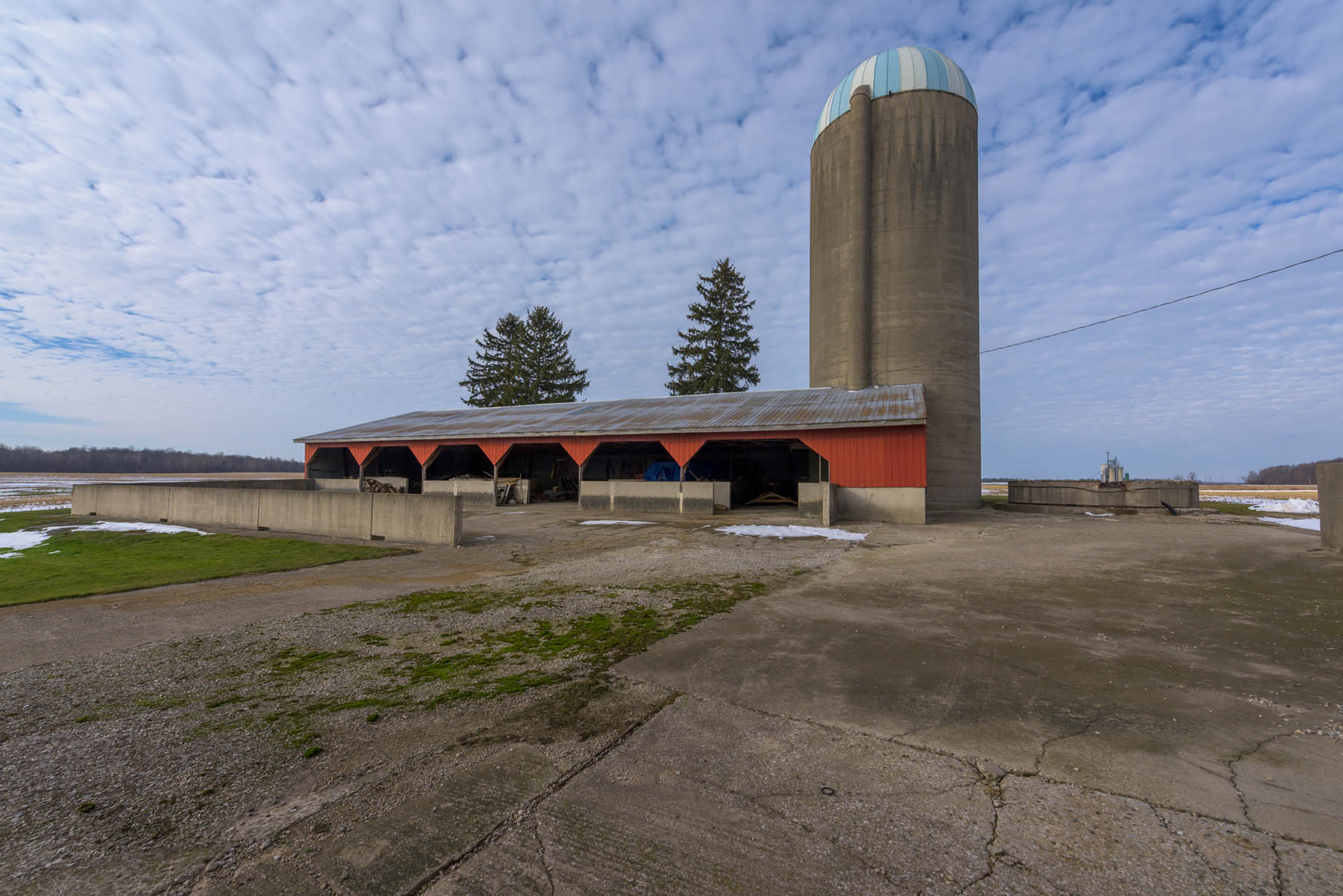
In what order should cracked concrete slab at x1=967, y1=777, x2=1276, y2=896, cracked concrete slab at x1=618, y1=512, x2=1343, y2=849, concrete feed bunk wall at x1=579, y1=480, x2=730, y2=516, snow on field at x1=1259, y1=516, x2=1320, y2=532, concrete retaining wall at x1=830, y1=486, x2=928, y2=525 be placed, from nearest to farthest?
cracked concrete slab at x1=967, y1=777, x2=1276, y2=896 < cracked concrete slab at x1=618, y1=512, x2=1343, y2=849 < snow on field at x1=1259, y1=516, x2=1320, y2=532 < concrete retaining wall at x1=830, y1=486, x2=928, y2=525 < concrete feed bunk wall at x1=579, y1=480, x2=730, y2=516

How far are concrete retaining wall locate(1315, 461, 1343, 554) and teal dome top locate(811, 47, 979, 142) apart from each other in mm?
21576

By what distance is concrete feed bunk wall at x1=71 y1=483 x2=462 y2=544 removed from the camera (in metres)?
13.0

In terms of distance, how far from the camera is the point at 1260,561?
10336mm

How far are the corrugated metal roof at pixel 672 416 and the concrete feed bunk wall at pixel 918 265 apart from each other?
2.11 meters

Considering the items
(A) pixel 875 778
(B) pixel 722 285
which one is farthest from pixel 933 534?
(B) pixel 722 285

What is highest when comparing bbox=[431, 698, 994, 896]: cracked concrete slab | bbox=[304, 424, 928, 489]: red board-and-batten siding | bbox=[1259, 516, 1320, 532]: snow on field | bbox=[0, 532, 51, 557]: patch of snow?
bbox=[304, 424, 928, 489]: red board-and-batten siding

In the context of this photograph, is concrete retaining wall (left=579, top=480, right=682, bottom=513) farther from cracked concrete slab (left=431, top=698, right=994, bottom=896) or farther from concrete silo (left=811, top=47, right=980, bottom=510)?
cracked concrete slab (left=431, top=698, right=994, bottom=896)

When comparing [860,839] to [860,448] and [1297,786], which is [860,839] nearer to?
[1297,786]

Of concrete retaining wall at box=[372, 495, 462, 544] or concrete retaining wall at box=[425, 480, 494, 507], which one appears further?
concrete retaining wall at box=[425, 480, 494, 507]

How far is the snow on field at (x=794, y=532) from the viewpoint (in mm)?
13906

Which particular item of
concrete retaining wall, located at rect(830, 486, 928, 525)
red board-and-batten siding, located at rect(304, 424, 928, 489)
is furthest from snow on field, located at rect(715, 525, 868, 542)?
red board-and-batten siding, located at rect(304, 424, 928, 489)

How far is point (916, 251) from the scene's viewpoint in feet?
79.8

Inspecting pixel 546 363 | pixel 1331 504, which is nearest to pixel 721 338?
pixel 546 363

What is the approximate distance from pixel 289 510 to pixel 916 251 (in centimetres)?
2541
